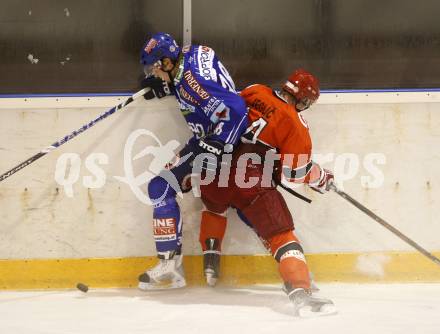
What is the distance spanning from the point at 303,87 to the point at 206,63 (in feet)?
1.61

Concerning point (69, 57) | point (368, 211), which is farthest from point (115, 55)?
point (368, 211)

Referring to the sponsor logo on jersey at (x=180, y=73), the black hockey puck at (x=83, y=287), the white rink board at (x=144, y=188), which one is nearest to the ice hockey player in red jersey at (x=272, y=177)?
the white rink board at (x=144, y=188)

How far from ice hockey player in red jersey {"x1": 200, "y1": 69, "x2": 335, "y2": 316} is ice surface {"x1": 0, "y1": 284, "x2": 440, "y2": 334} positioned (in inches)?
7.5

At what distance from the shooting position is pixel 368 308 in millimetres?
3496

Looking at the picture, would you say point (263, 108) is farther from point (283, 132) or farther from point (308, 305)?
point (308, 305)

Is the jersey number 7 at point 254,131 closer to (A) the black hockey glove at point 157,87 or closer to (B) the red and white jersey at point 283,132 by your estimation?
(B) the red and white jersey at point 283,132

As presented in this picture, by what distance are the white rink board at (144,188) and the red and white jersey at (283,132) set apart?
0.39m

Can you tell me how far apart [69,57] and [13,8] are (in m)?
0.39

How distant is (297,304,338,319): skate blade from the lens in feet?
11.0

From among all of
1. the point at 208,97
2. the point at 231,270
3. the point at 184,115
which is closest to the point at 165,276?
the point at 231,270

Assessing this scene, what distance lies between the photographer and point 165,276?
3.80 metres
